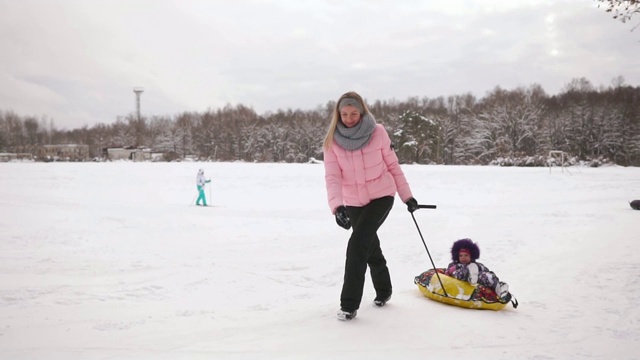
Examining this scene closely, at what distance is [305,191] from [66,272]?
18.3 meters

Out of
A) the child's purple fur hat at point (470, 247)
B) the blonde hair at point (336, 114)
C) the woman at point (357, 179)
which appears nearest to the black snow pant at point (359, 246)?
the woman at point (357, 179)

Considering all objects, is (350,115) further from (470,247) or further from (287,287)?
(287,287)

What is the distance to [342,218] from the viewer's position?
159 inches

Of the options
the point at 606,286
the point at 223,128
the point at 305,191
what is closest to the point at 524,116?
the point at 305,191

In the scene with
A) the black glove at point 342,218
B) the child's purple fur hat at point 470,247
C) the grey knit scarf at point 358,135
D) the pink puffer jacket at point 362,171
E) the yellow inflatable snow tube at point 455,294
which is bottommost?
the yellow inflatable snow tube at point 455,294

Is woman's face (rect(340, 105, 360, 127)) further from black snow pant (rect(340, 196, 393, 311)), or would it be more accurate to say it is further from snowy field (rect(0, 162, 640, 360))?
snowy field (rect(0, 162, 640, 360))

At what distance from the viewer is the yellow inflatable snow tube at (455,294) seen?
4.56 m

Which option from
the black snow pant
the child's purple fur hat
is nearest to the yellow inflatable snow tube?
the child's purple fur hat

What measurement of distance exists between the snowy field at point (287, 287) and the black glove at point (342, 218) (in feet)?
2.81

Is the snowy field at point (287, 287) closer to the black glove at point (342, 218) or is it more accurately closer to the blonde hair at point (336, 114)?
the black glove at point (342, 218)

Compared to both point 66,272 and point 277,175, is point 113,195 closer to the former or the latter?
point 277,175

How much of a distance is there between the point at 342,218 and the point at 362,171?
501mm

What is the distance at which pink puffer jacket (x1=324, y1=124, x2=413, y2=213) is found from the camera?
4238 mm

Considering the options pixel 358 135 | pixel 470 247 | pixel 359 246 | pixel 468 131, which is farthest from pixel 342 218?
pixel 468 131
